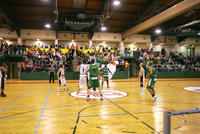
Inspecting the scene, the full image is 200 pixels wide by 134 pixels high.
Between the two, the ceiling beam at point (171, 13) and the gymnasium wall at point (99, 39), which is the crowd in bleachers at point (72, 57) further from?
the ceiling beam at point (171, 13)

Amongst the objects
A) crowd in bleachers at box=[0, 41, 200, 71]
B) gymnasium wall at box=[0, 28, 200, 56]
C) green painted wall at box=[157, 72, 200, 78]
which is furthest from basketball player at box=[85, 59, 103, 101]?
gymnasium wall at box=[0, 28, 200, 56]

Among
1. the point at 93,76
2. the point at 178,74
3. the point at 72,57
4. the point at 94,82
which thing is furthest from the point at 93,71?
→ the point at 178,74

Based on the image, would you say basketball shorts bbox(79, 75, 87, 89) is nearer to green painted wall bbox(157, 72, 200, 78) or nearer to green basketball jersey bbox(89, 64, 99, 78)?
green basketball jersey bbox(89, 64, 99, 78)

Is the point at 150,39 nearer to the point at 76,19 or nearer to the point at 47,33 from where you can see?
the point at 76,19

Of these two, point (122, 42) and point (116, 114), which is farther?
point (122, 42)

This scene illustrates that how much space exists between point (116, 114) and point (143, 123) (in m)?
1.12

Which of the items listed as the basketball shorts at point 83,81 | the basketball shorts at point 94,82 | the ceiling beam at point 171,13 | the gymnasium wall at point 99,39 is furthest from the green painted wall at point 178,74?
the basketball shorts at point 94,82

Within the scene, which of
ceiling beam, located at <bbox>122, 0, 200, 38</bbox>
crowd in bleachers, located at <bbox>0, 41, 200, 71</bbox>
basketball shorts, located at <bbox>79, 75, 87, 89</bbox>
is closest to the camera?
basketball shorts, located at <bbox>79, 75, 87, 89</bbox>

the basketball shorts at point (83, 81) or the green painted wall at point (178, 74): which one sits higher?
the basketball shorts at point (83, 81)

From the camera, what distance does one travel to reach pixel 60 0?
64.0 feet

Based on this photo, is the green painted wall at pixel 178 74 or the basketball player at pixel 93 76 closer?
the basketball player at pixel 93 76

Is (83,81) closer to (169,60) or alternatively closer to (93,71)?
(93,71)

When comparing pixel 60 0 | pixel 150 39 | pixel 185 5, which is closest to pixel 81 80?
pixel 185 5

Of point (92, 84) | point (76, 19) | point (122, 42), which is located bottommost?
point (92, 84)
